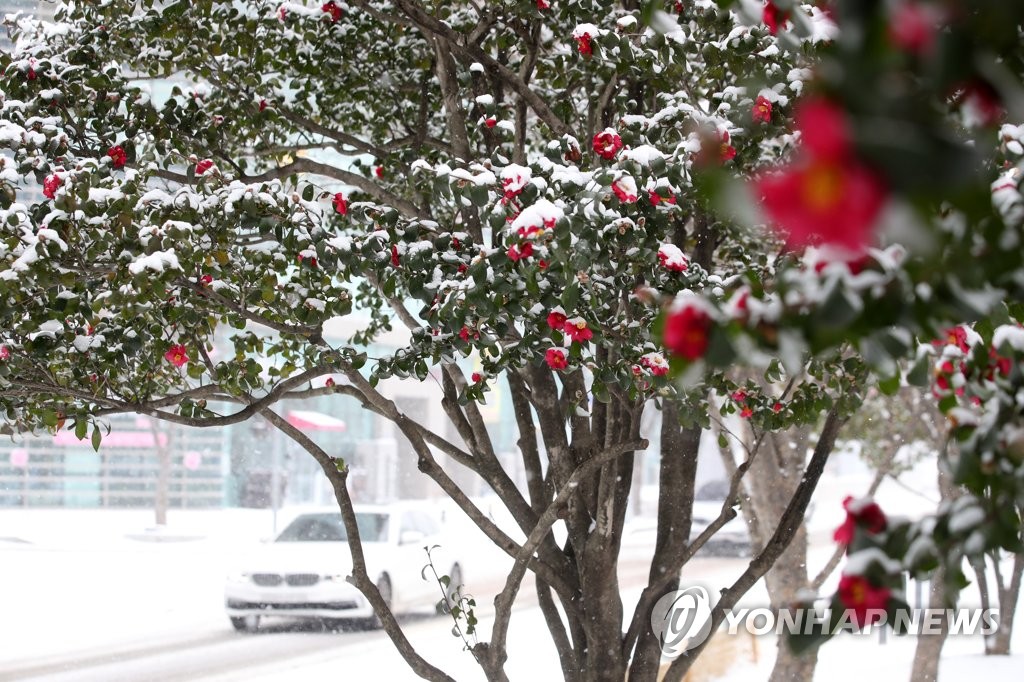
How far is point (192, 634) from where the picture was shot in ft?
29.0

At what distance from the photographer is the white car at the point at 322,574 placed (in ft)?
29.0

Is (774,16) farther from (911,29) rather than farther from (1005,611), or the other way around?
(1005,611)

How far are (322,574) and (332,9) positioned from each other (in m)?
6.35

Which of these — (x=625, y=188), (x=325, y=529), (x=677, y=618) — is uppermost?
(x=625, y=188)

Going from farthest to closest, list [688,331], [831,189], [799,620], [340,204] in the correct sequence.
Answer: [340,204] → [799,620] → [688,331] → [831,189]

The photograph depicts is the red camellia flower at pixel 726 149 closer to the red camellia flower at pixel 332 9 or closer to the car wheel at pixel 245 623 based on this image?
the red camellia flower at pixel 332 9

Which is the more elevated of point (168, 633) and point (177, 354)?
point (177, 354)

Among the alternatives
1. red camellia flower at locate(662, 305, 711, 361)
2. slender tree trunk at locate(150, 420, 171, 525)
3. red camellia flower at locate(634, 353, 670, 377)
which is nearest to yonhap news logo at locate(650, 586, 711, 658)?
red camellia flower at locate(634, 353, 670, 377)

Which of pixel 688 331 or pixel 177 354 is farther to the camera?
pixel 177 354

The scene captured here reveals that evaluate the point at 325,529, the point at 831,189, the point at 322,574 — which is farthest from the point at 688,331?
the point at 325,529

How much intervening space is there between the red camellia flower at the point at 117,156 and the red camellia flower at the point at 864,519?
2.76m

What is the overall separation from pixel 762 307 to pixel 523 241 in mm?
1315

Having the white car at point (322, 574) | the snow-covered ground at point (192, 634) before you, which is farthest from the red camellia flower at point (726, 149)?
the white car at point (322, 574)

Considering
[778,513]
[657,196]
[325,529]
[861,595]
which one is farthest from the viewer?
[325,529]
